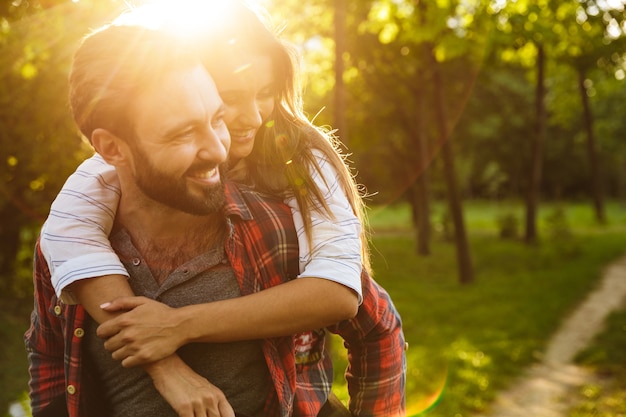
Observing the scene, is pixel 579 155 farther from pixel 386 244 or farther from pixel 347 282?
pixel 347 282

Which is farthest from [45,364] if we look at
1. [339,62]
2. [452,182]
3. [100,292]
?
[452,182]

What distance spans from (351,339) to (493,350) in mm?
7851

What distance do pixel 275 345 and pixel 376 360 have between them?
1.58 ft

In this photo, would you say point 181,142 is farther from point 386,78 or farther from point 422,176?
point 422,176

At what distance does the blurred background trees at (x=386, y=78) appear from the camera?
10.0m

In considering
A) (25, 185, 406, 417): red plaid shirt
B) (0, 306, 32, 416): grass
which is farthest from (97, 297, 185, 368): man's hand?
(0, 306, 32, 416): grass

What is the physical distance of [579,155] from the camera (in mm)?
52094

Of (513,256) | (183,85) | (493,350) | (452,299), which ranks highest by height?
(183,85)

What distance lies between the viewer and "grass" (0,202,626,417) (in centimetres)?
769

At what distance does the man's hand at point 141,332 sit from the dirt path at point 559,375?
6137mm

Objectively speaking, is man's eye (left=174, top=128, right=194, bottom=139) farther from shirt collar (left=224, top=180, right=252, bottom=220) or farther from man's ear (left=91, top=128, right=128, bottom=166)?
shirt collar (left=224, top=180, right=252, bottom=220)

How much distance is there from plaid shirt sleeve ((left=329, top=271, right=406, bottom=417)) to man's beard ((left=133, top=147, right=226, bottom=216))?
641mm

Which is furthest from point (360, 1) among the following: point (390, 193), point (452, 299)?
point (390, 193)

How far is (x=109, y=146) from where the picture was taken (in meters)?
1.66
